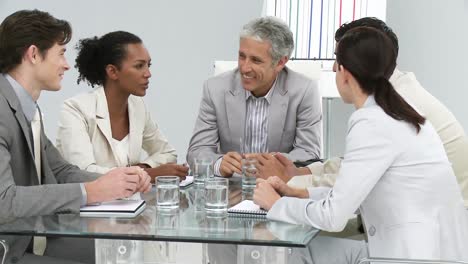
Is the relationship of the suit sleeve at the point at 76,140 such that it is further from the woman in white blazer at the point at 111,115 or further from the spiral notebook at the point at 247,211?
the spiral notebook at the point at 247,211

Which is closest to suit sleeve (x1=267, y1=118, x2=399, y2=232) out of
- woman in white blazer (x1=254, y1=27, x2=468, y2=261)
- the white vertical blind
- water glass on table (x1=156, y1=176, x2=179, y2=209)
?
woman in white blazer (x1=254, y1=27, x2=468, y2=261)

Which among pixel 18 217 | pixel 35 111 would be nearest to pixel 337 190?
pixel 18 217

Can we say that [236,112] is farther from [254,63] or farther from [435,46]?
[435,46]

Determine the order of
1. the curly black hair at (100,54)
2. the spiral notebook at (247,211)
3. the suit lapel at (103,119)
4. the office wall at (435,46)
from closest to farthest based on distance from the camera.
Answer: the spiral notebook at (247,211)
the suit lapel at (103,119)
the curly black hair at (100,54)
the office wall at (435,46)

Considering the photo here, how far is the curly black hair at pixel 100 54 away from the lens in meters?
3.20

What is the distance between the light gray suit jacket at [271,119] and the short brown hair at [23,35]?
1173 mm

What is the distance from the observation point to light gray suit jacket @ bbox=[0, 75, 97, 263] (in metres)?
1.92

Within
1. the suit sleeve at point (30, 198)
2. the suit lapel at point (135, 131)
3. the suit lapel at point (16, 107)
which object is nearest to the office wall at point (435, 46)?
the suit lapel at point (135, 131)

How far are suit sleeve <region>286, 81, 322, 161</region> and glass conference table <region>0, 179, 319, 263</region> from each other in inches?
52.6

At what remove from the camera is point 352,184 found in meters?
1.88

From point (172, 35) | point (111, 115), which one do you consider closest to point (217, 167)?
point (111, 115)

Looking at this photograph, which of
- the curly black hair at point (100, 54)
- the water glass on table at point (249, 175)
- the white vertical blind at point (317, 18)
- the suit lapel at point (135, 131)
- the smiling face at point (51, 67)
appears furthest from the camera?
the white vertical blind at point (317, 18)

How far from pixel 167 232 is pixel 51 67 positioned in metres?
0.87

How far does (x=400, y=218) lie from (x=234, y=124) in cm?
147
